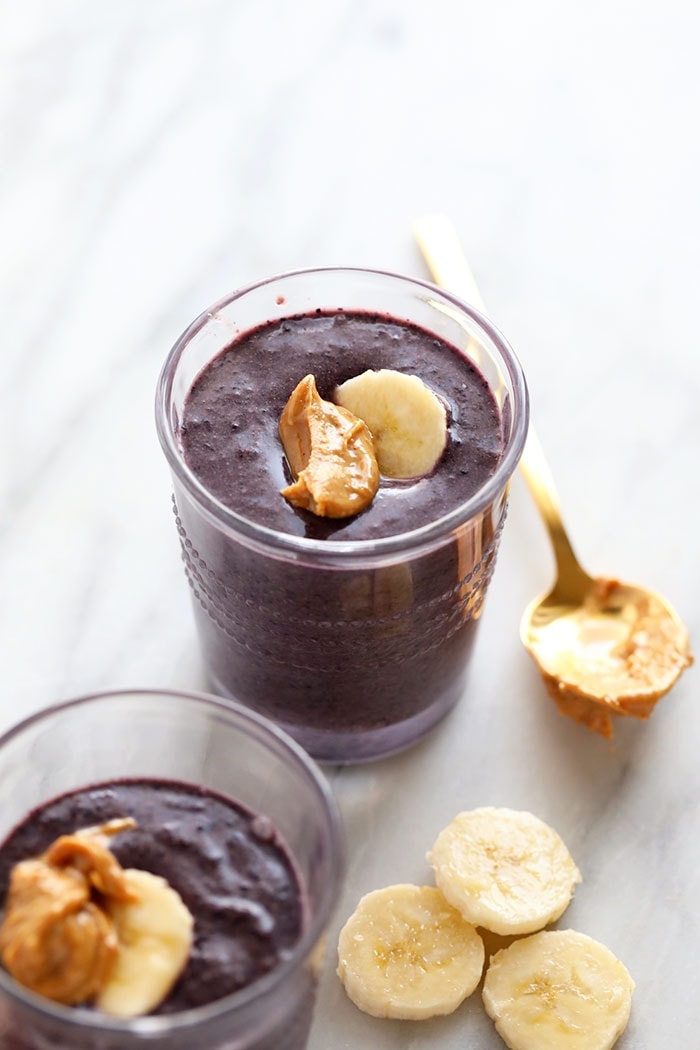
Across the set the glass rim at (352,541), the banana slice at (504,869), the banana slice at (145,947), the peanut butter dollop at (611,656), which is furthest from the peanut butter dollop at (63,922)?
the peanut butter dollop at (611,656)

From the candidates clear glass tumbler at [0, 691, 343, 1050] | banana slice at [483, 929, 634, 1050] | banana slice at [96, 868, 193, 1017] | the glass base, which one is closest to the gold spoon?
the glass base

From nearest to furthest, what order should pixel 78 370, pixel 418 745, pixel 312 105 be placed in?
pixel 418 745 < pixel 78 370 < pixel 312 105

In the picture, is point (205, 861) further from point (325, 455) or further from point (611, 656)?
point (611, 656)

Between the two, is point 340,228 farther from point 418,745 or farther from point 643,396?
point 418,745

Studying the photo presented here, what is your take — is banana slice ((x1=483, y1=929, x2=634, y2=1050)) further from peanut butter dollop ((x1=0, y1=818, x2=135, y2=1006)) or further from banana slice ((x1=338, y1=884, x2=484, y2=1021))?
peanut butter dollop ((x1=0, y1=818, x2=135, y2=1006))

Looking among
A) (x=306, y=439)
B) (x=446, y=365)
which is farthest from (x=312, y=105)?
(x=306, y=439)

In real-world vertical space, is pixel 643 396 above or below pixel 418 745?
above
